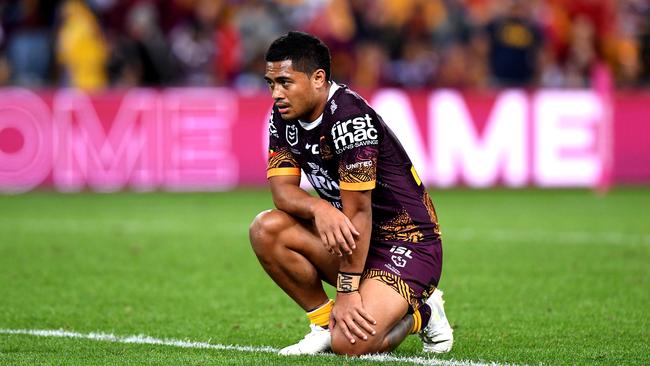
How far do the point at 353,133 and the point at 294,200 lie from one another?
1.88 ft

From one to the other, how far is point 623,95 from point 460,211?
444 centimetres

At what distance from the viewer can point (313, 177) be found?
639cm

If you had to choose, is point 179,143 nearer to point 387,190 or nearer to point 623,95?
point 623,95

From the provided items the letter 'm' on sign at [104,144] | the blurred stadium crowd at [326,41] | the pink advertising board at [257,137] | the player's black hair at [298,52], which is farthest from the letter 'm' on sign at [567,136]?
the player's black hair at [298,52]

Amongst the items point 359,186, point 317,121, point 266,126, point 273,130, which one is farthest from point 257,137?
point 359,186

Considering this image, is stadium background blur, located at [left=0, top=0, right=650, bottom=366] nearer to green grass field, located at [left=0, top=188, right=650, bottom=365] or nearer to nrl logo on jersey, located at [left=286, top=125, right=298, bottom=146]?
green grass field, located at [left=0, top=188, right=650, bottom=365]

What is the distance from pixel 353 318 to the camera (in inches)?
233

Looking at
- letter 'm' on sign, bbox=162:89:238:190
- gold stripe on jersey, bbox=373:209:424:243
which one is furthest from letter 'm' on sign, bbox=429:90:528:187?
gold stripe on jersey, bbox=373:209:424:243

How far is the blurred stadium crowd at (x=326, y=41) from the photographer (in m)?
18.4

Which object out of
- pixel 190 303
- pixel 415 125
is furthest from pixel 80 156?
pixel 190 303

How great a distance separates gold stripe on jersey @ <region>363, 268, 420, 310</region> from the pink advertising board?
36.9ft

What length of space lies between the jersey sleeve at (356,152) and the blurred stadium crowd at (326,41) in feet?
39.0

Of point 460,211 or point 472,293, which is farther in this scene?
point 460,211

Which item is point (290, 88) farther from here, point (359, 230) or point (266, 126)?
point (266, 126)
